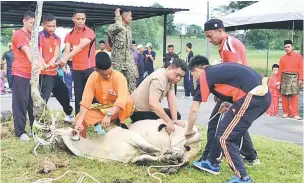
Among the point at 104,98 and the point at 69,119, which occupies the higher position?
the point at 104,98

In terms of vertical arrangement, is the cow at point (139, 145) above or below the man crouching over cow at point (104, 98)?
below

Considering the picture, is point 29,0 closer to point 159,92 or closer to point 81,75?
point 81,75

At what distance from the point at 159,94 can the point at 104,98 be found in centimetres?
72

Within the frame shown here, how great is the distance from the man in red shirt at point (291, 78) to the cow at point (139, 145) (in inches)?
206

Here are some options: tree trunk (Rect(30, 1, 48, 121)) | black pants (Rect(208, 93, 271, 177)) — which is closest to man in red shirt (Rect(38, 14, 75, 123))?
tree trunk (Rect(30, 1, 48, 121))

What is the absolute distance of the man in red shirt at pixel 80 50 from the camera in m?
6.34

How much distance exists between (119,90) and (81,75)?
162cm

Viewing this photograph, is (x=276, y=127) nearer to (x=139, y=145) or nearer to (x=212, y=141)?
(x=212, y=141)

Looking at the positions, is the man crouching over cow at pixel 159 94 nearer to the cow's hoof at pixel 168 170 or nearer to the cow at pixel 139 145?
the cow at pixel 139 145

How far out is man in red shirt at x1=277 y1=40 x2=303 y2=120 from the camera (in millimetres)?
9766

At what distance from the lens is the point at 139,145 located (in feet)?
15.8

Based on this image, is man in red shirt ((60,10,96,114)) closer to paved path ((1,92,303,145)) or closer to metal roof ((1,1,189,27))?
paved path ((1,92,303,145))

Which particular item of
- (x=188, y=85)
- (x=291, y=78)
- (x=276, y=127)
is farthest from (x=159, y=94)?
(x=188, y=85)

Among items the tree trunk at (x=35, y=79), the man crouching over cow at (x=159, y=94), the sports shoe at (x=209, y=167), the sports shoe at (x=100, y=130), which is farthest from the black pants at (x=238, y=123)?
the tree trunk at (x=35, y=79)
